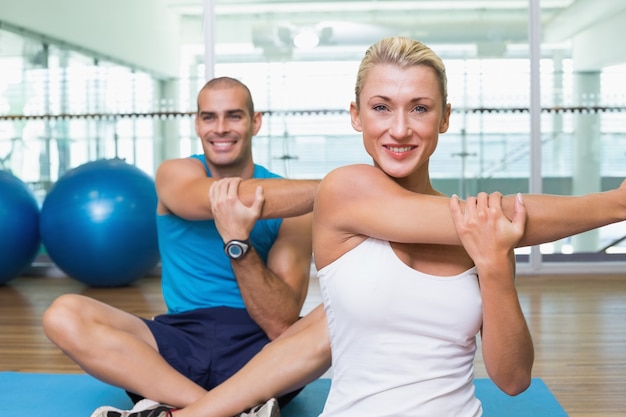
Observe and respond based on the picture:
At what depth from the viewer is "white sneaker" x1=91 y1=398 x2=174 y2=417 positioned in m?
1.86

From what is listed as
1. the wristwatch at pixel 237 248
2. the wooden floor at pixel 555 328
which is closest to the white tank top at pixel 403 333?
the wristwatch at pixel 237 248

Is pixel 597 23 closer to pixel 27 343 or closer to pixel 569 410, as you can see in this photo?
pixel 569 410

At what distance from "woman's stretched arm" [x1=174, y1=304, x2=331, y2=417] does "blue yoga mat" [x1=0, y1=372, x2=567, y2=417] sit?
303 mm

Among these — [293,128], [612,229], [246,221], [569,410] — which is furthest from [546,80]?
[246,221]

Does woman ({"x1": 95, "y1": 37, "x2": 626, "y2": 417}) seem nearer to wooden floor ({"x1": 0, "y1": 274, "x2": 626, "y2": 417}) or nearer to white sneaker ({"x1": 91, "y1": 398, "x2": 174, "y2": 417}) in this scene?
white sneaker ({"x1": 91, "y1": 398, "x2": 174, "y2": 417})

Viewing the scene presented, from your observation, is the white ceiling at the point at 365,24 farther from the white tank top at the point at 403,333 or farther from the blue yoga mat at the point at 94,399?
the white tank top at the point at 403,333

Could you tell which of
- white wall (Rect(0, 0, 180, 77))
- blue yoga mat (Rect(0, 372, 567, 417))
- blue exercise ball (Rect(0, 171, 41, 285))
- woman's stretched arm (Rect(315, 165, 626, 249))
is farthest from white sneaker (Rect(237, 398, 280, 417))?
white wall (Rect(0, 0, 180, 77))

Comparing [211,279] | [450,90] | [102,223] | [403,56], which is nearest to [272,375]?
[211,279]

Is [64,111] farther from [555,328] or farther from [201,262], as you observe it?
[555,328]

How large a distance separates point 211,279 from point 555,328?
173 cm

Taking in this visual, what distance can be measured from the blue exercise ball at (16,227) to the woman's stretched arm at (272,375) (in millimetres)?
2822

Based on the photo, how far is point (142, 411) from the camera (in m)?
1.91

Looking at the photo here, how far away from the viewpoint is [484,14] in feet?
15.2

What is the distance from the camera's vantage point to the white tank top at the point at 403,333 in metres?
1.21
